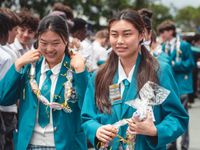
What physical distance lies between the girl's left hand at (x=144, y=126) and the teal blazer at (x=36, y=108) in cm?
97

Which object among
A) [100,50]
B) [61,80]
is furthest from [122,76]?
[100,50]

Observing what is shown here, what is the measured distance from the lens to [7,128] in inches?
193

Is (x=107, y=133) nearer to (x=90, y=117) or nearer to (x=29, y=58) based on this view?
(x=90, y=117)

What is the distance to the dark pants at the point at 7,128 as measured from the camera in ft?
15.4

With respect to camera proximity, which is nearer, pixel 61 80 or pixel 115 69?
pixel 115 69

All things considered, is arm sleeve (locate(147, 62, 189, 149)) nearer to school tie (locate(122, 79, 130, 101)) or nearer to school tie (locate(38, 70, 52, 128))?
school tie (locate(122, 79, 130, 101))

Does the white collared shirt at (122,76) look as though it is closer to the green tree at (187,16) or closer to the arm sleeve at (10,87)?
the arm sleeve at (10,87)

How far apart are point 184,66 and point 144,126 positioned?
5.57m

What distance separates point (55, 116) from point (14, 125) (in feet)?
3.63

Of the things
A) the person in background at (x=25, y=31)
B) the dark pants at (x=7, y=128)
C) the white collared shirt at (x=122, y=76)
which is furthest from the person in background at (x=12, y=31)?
the white collared shirt at (x=122, y=76)

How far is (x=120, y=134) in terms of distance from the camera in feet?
10.9

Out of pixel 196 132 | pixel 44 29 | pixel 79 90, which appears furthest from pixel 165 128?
Result: pixel 196 132

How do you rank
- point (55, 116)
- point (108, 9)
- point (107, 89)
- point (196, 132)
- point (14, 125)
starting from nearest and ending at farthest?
point (107, 89), point (55, 116), point (14, 125), point (196, 132), point (108, 9)

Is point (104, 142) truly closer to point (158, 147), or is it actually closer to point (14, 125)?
point (158, 147)
